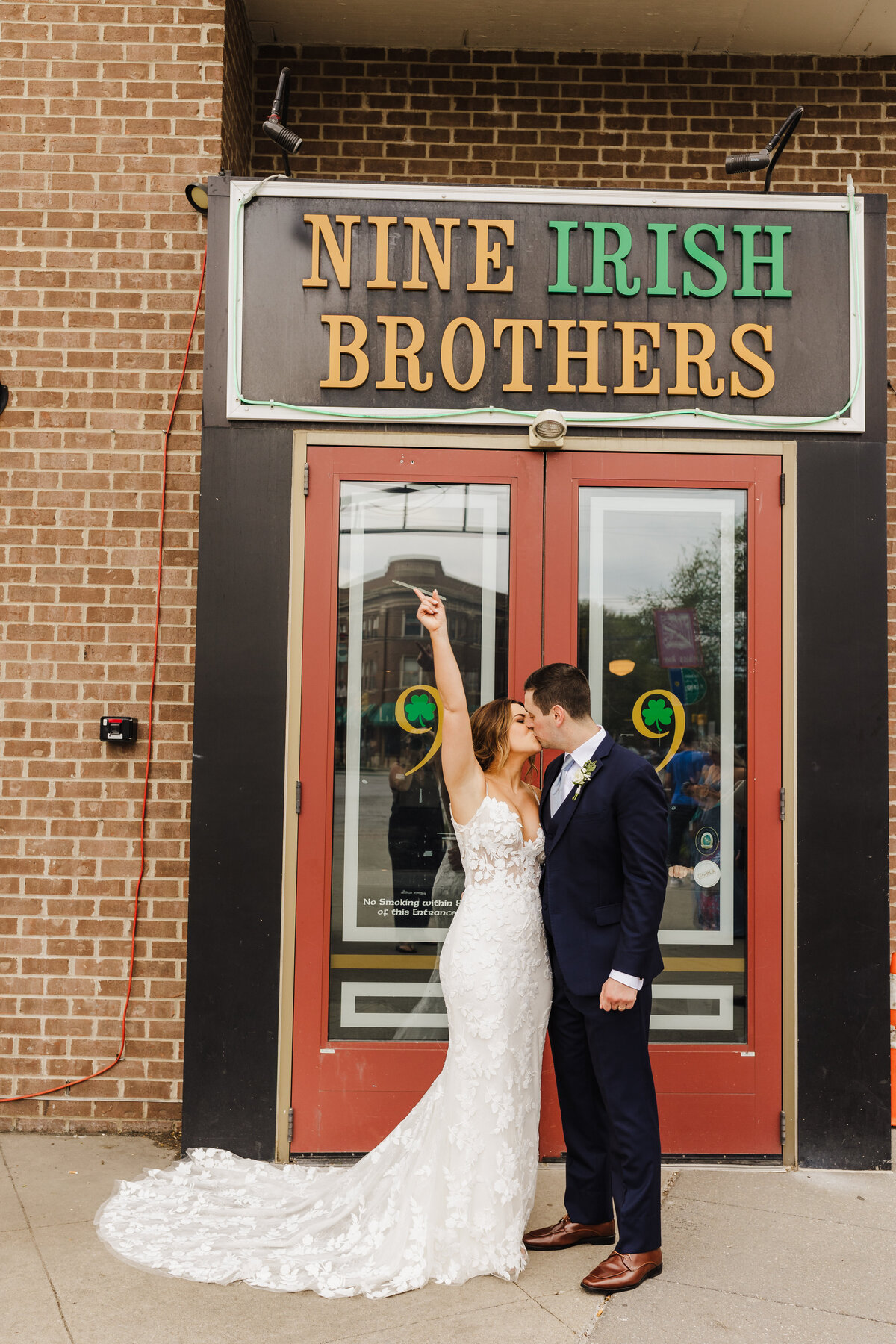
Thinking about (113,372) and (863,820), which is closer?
(863,820)

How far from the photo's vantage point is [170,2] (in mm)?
5113

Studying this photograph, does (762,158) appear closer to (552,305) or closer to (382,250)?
(552,305)

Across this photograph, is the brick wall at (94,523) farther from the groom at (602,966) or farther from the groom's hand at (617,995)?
the groom's hand at (617,995)

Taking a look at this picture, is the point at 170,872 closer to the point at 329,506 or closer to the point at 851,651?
the point at 329,506

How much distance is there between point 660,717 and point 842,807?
0.88 meters

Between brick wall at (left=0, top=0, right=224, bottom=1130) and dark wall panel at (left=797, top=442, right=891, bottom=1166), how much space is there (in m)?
2.90

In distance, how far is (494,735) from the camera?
12.5ft

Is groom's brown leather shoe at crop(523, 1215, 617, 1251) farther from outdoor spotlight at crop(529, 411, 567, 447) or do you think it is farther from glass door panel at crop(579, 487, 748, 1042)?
outdoor spotlight at crop(529, 411, 567, 447)

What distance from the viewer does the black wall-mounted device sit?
4867 millimetres


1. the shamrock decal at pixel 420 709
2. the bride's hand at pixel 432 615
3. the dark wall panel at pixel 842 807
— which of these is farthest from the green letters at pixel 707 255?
the shamrock decal at pixel 420 709

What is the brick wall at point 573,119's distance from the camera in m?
5.60

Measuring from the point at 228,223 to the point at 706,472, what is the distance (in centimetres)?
241

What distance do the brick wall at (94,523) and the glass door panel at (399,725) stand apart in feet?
3.09

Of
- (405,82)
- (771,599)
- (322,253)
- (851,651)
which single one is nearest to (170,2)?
(405,82)
